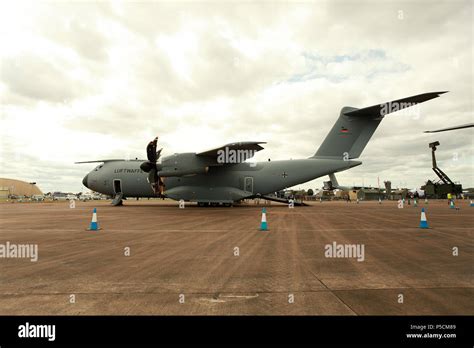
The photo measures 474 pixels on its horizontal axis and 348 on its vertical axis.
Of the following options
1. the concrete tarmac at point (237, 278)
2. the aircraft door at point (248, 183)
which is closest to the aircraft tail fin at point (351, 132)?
the aircraft door at point (248, 183)

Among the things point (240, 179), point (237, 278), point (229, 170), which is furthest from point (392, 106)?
point (237, 278)

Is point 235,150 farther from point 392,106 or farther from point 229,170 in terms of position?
point 392,106

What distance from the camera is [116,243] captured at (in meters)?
8.72

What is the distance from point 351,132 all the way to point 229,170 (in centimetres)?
1084

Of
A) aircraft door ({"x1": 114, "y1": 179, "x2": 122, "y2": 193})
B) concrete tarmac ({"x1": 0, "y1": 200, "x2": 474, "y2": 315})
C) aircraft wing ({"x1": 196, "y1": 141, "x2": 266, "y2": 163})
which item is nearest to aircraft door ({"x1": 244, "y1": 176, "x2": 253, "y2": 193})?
aircraft wing ({"x1": 196, "y1": 141, "x2": 266, "y2": 163})

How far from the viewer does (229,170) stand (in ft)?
84.4

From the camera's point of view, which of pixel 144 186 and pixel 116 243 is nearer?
pixel 116 243

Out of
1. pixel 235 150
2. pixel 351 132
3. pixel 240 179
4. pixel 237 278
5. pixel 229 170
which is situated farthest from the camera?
pixel 240 179

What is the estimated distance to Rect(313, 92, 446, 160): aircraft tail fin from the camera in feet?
77.9

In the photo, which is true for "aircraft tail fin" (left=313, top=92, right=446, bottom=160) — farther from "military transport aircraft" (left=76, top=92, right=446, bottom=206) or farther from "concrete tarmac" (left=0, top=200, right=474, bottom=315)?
"concrete tarmac" (left=0, top=200, right=474, bottom=315)

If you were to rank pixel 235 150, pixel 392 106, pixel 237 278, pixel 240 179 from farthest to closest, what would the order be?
pixel 240 179, pixel 235 150, pixel 392 106, pixel 237 278
